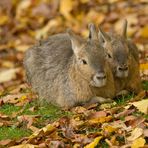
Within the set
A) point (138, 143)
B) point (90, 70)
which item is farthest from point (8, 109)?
point (138, 143)

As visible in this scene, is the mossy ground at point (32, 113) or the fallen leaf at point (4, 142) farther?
the mossy ground at point (32, 113)

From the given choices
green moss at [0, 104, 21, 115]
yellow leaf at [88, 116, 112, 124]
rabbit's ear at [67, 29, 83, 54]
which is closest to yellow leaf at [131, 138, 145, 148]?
yellow leaf at [88, 116, 112, 124]

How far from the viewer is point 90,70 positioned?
7691 millimetres

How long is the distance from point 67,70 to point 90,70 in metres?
0.65

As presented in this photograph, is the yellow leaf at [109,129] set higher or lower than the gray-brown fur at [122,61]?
lower

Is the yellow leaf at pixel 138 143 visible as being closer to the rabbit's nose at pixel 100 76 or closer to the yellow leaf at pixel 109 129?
the yellow leaf at pixel 109 129

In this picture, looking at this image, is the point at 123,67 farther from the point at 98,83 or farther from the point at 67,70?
the point at 67,70

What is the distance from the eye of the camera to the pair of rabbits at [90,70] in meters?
7.75

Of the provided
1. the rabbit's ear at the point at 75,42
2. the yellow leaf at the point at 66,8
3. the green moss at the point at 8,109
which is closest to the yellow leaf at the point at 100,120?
the rabbit's ear at the point at 75,42

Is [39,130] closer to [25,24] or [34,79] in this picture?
[34,79]

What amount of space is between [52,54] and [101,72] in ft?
4.26

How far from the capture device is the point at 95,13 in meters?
14.4

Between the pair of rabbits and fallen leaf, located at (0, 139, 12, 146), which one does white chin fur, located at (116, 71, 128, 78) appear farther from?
fallen leaf, located at (0, 139, 12, 146)

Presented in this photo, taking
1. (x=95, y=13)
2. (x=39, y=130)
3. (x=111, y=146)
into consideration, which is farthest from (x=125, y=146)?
(x=95, y=13)
